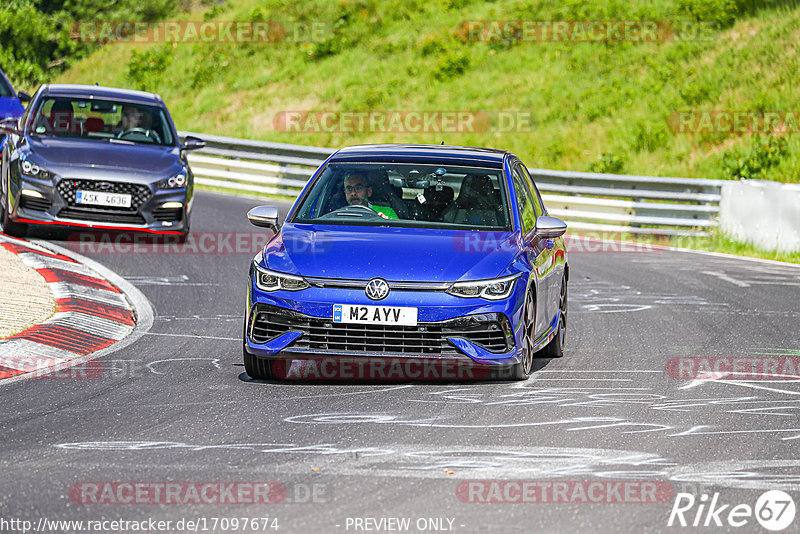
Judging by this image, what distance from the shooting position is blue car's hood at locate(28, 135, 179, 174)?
14.6 meters

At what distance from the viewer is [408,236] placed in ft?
27.8

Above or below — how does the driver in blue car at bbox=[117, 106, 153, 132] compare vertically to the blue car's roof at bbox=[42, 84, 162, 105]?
below

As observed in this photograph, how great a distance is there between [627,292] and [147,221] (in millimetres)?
5589

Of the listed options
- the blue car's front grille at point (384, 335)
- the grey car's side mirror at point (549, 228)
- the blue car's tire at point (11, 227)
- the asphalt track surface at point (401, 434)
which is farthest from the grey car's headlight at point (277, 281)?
the blue car's tire at point (11, 227)

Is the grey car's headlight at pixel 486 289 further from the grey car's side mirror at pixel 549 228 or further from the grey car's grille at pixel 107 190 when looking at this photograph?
the grey car's grille at pixel 107 190

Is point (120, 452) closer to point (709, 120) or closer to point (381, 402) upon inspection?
point (381, 402)

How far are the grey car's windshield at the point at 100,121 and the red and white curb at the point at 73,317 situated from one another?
78.5 inches

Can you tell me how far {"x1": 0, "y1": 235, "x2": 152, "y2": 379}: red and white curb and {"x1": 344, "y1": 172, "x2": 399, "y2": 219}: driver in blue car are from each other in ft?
6.97

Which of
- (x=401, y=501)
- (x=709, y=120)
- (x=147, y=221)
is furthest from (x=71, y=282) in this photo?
(x=709, y=120)

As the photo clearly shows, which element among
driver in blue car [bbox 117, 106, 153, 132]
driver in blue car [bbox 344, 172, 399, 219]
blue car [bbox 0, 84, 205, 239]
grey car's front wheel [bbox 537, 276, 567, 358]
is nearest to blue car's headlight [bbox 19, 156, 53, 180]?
blue car [bbox 0, 84, 205, 239]

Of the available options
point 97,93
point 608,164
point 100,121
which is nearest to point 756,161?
point 608,164

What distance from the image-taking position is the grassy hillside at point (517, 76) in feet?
105

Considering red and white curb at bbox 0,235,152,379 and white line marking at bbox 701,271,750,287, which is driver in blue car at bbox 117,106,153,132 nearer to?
red and white curb at bbox 0,235,152,379

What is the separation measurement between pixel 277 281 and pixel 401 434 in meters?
1.74
